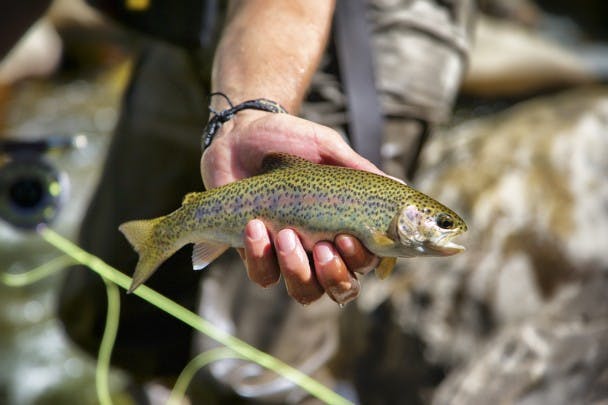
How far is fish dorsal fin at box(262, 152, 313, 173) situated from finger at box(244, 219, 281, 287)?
0.15 meters

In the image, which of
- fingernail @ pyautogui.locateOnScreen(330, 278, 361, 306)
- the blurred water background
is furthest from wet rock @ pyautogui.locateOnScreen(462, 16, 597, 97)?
fingernail @ pyautogui.locateOnScreen(330, 278, 361, 306)

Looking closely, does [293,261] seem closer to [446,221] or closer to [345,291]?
[345,291]

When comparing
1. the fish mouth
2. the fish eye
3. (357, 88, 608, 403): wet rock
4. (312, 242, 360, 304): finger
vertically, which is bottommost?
(357, 88, 608, 403): wet rock

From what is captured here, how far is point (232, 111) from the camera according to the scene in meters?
2.37

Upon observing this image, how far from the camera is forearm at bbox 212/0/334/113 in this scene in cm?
248

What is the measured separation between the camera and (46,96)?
8.27 metres

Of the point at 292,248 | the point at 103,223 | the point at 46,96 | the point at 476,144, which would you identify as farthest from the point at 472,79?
the point at 292,248

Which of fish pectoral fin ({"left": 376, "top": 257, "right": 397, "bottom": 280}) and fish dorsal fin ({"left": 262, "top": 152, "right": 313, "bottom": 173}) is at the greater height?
fish dorsal fin ({"left": 262, "top": 152, "right": 313, "bottom": 173})

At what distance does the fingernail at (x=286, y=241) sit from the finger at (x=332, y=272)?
6 cm

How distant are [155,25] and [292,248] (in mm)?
1667

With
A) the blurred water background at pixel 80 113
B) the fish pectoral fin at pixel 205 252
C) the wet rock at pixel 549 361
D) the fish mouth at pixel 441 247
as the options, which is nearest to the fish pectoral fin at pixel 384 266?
the fish mouth at pixel 441 247

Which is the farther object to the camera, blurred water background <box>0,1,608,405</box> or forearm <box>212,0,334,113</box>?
blurred water background <box>0,1,608,405</box>

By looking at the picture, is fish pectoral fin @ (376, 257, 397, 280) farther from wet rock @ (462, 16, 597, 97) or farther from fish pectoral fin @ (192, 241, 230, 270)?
wet rock @ (462, 16, 597, 97)

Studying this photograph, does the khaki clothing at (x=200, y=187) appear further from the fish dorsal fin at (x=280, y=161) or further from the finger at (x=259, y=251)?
the finger at (x=259, y=251)
